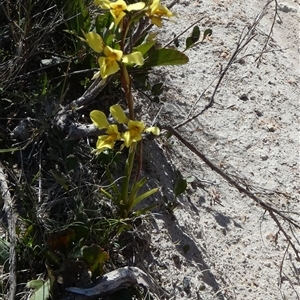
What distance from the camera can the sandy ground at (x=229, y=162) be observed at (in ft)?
7.17

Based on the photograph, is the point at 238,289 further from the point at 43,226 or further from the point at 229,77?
the point at 229,77

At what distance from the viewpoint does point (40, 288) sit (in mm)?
1721

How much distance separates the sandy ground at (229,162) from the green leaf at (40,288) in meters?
0.39

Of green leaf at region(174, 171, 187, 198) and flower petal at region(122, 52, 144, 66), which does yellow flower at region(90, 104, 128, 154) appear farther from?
green leaf at region(174, 171, 187, 198)

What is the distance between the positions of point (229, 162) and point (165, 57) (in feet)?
2.21

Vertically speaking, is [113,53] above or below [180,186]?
above

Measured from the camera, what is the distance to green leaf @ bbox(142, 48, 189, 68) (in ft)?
6.84

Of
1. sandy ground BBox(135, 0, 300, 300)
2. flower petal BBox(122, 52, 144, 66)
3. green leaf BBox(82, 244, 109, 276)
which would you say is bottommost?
sandy ground BBox(135, 0, 300, 300)

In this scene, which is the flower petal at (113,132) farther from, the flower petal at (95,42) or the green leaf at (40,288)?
the green leaf at (40,288)

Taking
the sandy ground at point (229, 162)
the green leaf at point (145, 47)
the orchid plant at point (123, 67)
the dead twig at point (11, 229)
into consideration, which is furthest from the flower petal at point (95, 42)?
the sandy ground at point (229, 162)

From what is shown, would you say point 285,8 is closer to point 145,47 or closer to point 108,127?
point 145,47

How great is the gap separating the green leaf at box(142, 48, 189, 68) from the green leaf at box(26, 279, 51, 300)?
81 centimetres

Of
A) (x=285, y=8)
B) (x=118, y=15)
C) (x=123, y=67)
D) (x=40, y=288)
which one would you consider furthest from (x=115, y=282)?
(x=285, y=8)

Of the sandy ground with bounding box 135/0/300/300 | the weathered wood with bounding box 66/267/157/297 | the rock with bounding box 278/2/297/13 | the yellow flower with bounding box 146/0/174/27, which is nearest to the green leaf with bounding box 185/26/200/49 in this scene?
the sandy ground with bounding box 135/0/300/300
